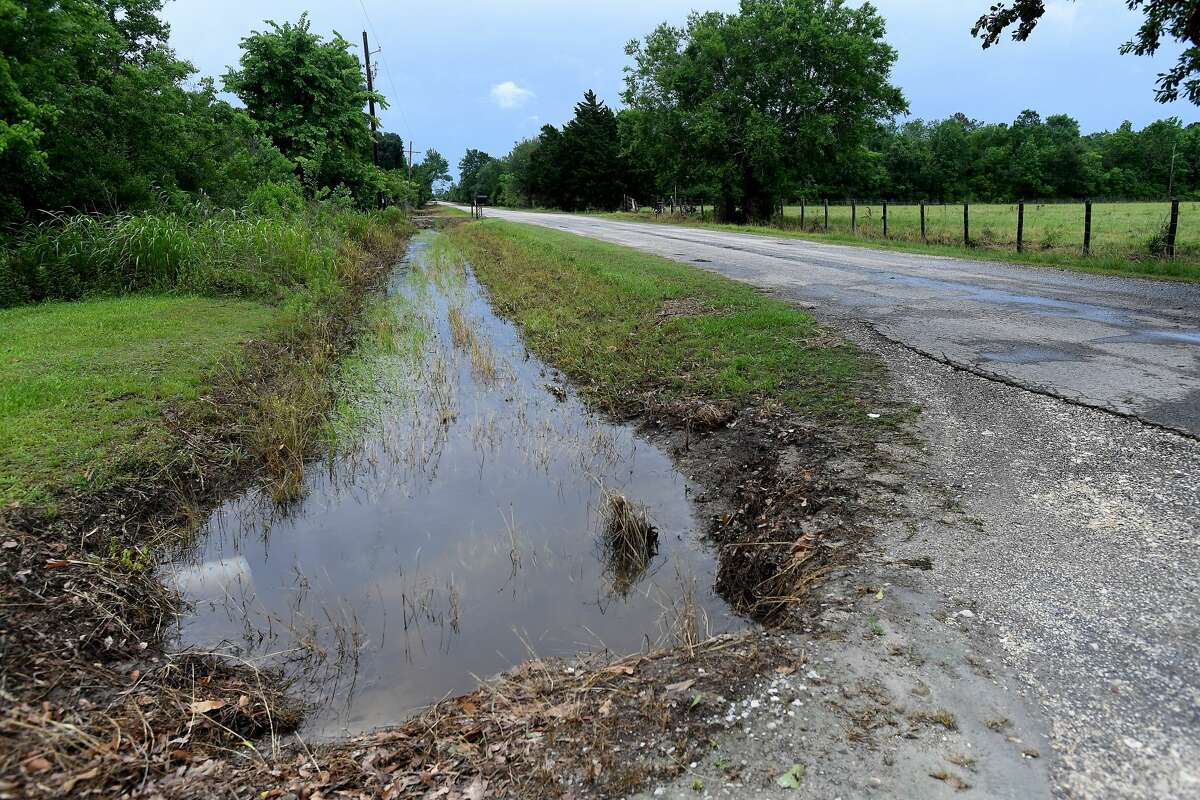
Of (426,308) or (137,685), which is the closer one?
(137,685)

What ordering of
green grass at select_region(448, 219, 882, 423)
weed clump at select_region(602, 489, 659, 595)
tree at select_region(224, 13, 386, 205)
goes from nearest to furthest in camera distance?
1. weed clump at select_region(602, 489, 659, 595)
2. green grass at select_region(448, 219, 882, 423)
3. tree at select_region(224, 13, 386, 205)

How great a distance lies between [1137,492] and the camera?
3930 millimetres

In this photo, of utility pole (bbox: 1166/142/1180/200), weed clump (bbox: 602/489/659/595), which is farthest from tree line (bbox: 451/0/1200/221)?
utility pole (bbox: 1166/142/1180/200)

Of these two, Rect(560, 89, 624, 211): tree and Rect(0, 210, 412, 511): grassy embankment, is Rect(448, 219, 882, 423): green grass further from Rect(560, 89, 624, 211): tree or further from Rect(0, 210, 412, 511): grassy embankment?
Rect(560, 89, 624, 211): tree

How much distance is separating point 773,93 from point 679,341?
89.5ft

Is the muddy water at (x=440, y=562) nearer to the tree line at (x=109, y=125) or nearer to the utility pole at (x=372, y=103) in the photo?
the tree line at (x=109, y=125)

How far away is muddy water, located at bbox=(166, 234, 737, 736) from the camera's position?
3.64 m

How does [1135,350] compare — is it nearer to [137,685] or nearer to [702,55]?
[137,685]

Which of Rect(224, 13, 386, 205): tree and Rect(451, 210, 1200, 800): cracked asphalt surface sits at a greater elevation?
Rect(224, 13, 386, 205): tree

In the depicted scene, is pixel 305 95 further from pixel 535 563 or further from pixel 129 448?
pixel 535 563

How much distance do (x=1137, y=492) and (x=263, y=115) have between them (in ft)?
92.5

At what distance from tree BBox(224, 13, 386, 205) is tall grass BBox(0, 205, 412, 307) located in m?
13.3

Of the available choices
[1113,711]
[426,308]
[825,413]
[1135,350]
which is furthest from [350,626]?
[426,308]

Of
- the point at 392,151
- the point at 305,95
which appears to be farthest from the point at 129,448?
the point at 392,151
